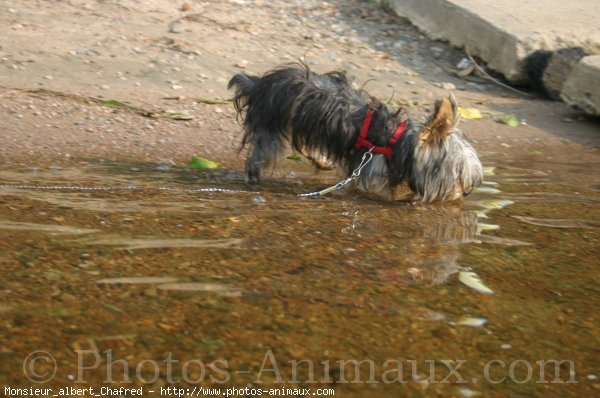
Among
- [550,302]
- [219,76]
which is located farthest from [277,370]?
[219,76]

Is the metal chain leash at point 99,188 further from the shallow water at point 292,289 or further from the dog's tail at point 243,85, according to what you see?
the dog's tail at point 243,85

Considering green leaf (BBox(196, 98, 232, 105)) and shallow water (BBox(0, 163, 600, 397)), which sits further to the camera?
green leaf (BBox(196, 98, 232, 105))

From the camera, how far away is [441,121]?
6109mm

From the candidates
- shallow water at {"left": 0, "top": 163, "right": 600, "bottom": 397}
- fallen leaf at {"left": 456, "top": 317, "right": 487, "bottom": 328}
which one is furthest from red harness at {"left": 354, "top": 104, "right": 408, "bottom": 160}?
fallen leaf at {"left": 456, "top": 317, "right": 487, "bottom": 328}

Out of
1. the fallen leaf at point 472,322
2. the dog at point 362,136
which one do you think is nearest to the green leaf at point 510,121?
the dog at point 362,136

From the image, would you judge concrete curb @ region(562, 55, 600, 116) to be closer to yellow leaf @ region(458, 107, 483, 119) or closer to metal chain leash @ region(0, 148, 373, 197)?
yellow leaf @ region(458, 107, 483, 119)

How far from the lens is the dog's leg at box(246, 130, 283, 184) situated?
670 centimetres

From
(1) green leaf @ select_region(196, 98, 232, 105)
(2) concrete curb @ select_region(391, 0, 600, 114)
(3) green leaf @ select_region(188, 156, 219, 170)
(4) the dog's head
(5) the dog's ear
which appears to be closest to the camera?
(5) the dog's ear

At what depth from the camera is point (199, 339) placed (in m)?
3.99

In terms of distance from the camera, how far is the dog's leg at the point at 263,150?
6703mm

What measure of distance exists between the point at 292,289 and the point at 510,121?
5.72 metres

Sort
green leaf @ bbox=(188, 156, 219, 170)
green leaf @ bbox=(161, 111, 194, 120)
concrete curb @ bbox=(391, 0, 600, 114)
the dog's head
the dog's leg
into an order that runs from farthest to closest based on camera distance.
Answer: concrete curb @ bbox=(391, 0, 600, 114), green leaf @ bbox=(161, 111, 194, 120), green leaf @ bbox=(188, 156, 219, 170), the dog's leg, the dog's head

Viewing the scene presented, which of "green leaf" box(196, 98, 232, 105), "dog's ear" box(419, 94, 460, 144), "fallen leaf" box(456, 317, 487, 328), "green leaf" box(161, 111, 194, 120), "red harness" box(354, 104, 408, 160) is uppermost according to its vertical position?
"dog's ear" box(419, 94, 460, 144)

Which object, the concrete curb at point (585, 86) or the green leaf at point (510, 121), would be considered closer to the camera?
the concrete curb at point (585, 86)
